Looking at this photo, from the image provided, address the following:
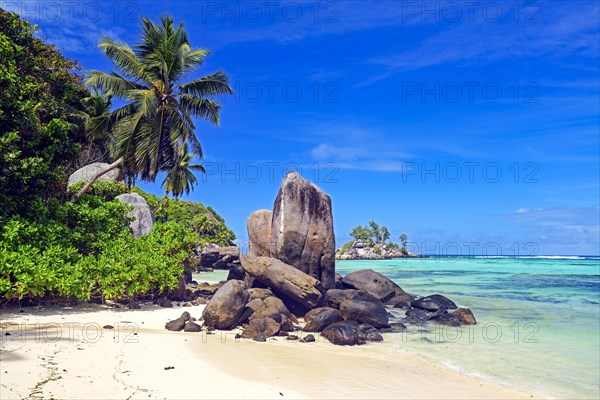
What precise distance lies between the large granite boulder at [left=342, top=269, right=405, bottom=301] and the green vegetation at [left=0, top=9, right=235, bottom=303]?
7736mm

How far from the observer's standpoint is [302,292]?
1437 centimetres

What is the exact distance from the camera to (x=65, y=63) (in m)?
20.5

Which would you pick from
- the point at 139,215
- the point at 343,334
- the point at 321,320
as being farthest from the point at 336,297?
the point at 139,215

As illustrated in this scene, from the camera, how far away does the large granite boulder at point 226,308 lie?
11.7 meters

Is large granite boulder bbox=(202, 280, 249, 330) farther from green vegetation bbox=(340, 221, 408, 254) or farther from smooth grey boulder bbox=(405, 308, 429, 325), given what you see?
green vegetation bbox=(340, 221, 408, 254)

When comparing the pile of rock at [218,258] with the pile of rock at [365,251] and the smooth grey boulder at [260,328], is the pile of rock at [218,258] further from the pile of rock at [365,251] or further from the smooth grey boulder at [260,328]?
the pile of rock at [365,251]

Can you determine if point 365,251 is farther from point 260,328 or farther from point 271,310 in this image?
point 260,328

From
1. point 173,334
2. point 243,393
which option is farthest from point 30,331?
point 243,393

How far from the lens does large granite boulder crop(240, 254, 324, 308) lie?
47.3 feet

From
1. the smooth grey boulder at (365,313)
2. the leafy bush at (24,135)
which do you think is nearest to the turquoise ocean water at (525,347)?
the smooth grey boulder at (365,313)

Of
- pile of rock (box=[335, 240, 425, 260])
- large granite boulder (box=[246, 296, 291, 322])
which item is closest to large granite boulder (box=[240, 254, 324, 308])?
large granite boulder (box=[246, 296, 291, 322])

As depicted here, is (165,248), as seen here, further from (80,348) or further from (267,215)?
(80,348)

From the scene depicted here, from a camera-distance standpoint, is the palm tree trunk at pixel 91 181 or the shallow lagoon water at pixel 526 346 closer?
the shallow lagoon water at pixel 526 346

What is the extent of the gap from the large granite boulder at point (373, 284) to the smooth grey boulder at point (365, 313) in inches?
234
